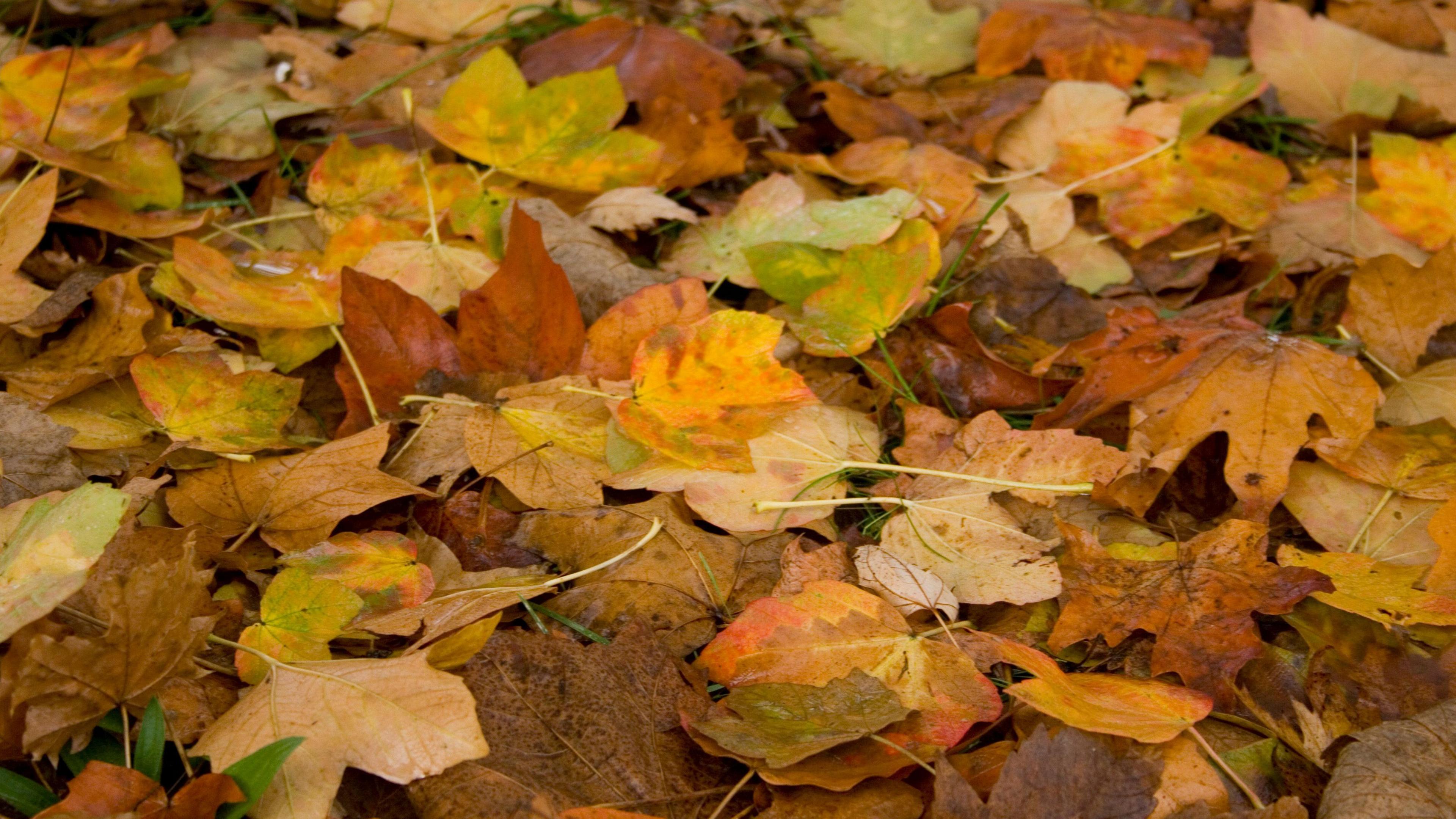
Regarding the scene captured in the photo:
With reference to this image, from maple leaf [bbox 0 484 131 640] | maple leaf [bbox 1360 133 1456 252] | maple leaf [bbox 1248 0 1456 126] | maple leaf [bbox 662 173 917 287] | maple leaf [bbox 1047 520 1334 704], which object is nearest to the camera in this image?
maple leaf [bbox 0 484 131 640]

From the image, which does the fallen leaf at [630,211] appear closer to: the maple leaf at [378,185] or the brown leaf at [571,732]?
the maple leaf at [378,185]

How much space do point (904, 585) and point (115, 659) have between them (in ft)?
2.68

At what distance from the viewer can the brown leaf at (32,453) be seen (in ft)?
3.91

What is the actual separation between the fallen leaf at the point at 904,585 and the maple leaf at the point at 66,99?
1.38 meters

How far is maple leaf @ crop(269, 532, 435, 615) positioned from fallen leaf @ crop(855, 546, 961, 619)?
20.2 inches

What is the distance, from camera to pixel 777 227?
5.41 ft

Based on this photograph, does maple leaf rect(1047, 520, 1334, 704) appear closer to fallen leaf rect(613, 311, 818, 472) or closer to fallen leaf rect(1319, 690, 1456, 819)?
fallen leaf rect(1319, 690, 1456, 819)

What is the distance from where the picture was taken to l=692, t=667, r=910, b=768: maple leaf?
1.00 m

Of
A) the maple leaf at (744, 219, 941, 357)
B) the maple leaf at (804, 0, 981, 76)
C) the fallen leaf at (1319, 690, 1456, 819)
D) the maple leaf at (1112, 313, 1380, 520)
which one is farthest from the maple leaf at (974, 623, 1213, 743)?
the maple leaf at (804, 0, 981, 76)

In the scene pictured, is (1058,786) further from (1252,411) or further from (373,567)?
(373,567)

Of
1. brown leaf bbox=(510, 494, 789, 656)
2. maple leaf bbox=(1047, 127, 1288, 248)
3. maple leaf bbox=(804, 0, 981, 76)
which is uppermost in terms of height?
maple leaf bbox=(804, 0, 981, 76)

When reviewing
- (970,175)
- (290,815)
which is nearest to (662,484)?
(290,815)

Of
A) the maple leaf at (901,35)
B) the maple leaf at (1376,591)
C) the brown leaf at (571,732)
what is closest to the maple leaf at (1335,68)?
the maple leaf at (901,35)

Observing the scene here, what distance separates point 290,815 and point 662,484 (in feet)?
1.81
